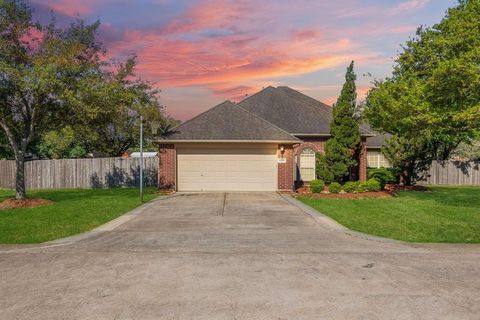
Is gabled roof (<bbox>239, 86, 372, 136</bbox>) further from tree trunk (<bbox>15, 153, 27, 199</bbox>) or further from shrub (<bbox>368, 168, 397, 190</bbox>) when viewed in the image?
tree trunk (<bbox>15, 153, 27, 199</bbox>)

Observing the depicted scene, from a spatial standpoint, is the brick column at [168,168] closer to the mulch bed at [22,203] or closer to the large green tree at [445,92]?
the mulch bed at [22,203]

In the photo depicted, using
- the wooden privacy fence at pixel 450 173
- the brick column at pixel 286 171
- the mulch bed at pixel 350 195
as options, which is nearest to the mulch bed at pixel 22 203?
the brick column at pixel 286 171

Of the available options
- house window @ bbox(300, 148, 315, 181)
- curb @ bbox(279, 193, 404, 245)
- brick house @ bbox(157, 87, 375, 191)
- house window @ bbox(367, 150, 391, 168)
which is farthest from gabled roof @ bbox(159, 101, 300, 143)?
house window @ bbox(367, 150, 391, 168)

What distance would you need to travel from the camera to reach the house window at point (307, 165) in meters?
26.5

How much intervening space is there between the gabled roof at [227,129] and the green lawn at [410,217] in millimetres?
4663

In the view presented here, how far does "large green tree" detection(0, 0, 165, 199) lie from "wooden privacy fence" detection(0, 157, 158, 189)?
9902 millimetres

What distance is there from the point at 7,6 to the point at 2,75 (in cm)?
277

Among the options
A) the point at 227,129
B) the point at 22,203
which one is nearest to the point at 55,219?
the point at 22,203

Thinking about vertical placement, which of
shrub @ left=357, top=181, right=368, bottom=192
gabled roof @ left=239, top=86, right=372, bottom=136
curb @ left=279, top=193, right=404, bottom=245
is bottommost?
curb @ left=279, top=193, right=404, bottom=245

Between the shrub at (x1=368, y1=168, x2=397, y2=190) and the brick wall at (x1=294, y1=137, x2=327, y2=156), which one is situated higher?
the brick wall at (x1=294, y1=137, x2=327, y2=156)

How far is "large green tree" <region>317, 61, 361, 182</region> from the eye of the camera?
23203 mm

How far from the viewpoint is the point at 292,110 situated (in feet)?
93.2

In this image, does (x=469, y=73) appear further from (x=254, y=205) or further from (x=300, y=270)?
(x=300, y=270)

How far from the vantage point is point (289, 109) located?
28.6 m
